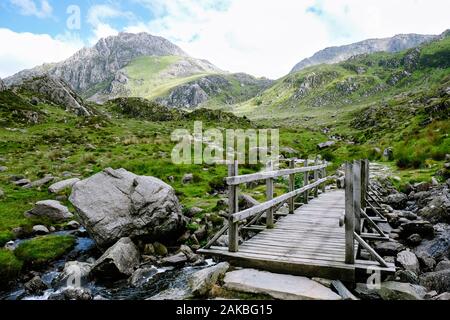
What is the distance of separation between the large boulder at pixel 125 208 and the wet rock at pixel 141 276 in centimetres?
222

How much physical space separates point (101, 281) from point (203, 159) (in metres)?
22.0

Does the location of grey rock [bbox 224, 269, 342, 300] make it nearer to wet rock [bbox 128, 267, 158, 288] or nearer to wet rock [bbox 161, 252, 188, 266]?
wet rock [bbox 128, 267, 158, 288]

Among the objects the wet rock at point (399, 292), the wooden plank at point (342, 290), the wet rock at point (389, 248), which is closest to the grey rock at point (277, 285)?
the wooden plank at point (342, 290)

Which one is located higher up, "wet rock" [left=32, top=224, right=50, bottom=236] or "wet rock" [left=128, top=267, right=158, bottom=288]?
"wet rock" [left=32, top=224, right=50, bottom=236]

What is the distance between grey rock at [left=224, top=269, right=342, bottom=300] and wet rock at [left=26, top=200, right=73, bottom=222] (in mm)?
12894

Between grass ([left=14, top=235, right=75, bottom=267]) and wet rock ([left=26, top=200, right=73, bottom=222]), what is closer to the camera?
grass ([left=14, top=235, right=75, bottom=267])

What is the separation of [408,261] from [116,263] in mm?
9111

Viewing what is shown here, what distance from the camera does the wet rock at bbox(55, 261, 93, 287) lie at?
11727mm

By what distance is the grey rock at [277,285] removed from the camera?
23.8 ft

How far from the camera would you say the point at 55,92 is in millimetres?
71562

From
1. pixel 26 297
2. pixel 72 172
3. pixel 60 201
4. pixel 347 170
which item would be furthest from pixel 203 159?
pixel 347 170

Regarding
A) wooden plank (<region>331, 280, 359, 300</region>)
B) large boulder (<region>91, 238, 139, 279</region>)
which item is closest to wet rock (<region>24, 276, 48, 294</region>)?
large boulder (<region>91, 238, 139, 279</region>)
